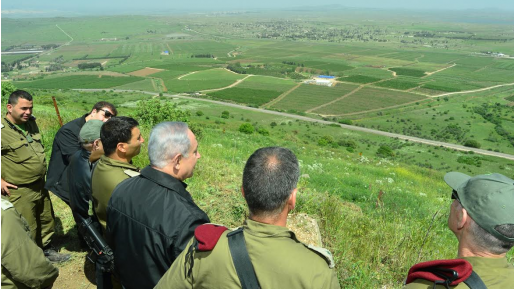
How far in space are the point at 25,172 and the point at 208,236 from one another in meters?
3.69

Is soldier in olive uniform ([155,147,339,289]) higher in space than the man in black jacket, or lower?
higher

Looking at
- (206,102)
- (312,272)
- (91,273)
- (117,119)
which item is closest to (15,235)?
(117,119)

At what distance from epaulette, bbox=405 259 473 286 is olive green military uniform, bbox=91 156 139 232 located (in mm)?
2607

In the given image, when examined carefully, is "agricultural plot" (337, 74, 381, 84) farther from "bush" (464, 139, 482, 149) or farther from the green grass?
"bush" (464, 139, 482, 149)

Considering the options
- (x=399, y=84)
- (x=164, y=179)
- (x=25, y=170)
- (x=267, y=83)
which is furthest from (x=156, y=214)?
(x=399, y=84)

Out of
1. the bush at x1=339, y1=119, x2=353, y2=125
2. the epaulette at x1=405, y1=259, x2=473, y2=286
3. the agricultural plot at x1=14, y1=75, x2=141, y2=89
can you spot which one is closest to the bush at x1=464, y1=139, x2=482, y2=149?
the bush at x1=339, y1=119, x2=353, y2=125

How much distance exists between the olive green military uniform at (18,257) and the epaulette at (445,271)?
9.05 ft

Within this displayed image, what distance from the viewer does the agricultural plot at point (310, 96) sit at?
68.5 metres

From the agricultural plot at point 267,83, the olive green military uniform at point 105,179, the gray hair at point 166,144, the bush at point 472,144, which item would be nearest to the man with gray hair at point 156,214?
the gray hair at point 166,144

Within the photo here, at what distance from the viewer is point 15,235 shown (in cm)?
231

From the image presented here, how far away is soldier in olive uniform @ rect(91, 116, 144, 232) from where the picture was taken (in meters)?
3.19

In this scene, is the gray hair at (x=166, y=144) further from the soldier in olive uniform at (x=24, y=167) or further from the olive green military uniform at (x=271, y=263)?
the soldier in olive uniform at (x=24, y=167)

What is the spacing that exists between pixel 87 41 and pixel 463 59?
179 meters

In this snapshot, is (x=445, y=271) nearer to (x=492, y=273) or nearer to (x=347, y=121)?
(x=492, y=273)
